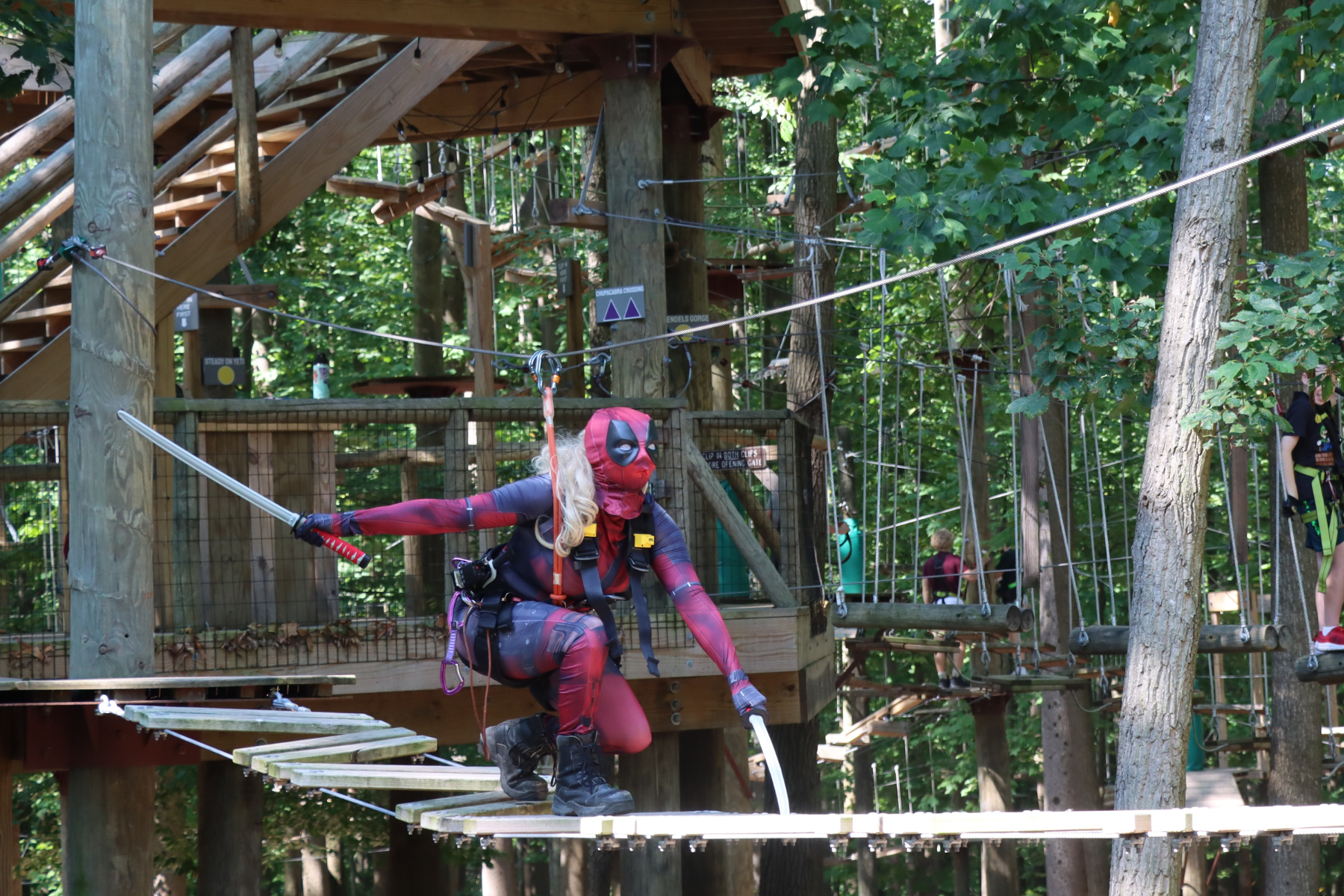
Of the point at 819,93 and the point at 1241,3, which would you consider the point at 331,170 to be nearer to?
the point at 819,93

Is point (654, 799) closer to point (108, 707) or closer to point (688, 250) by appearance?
point (108, 707)

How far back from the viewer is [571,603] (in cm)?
486

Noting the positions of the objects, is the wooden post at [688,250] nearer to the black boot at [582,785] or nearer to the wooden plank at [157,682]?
the wooden plank at [157,682]

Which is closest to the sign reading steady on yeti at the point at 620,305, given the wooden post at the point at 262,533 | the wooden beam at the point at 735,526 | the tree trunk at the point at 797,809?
the wooden beam at the point at 735,526

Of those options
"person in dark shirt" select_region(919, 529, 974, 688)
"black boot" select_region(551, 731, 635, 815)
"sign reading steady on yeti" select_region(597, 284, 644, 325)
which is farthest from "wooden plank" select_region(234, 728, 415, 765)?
"person in dark shirt" select_region(919, 529, 974, 688)

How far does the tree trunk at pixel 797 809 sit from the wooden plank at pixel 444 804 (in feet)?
24.5

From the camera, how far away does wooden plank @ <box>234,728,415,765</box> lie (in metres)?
4.92

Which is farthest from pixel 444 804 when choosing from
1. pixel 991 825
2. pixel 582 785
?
pixel 991 825

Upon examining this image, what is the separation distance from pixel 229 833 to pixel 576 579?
160 inches

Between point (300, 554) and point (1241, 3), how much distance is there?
5396mm

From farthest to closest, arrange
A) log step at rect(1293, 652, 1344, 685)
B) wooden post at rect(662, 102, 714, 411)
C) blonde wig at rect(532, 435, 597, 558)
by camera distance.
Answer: wooden post at rect(662, 102, 714, 411)
log step at rect(1293, 652, 1344, 685)
blonde wig at rect(532, 435, 597, 558)

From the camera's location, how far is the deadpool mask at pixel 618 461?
4676 millimetres

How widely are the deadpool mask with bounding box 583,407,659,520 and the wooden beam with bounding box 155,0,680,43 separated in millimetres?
4432

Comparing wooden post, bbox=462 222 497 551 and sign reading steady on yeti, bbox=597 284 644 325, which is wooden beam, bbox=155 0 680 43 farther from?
wooden post, bbox=462 222 497 551
